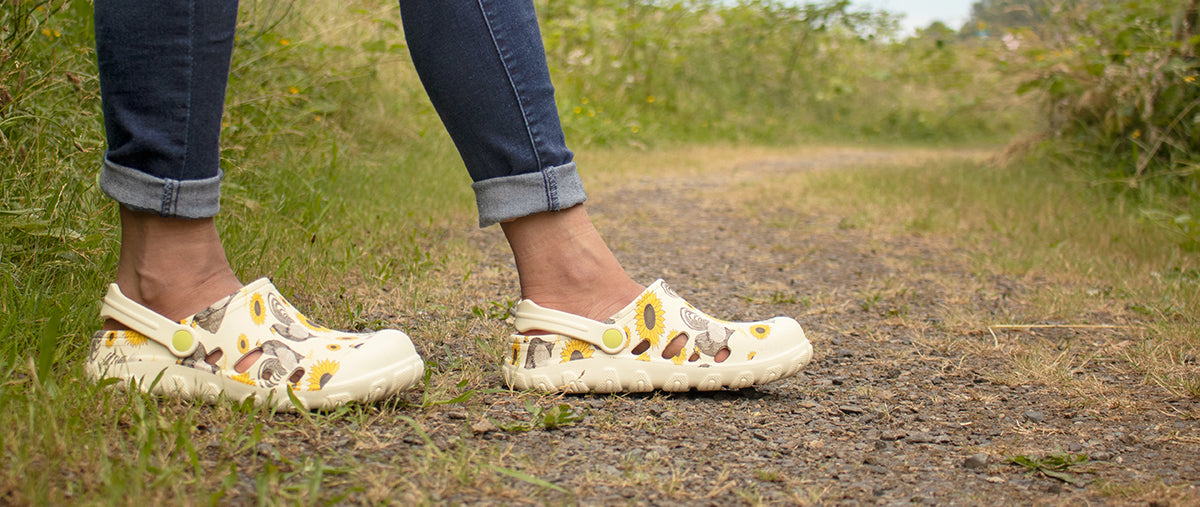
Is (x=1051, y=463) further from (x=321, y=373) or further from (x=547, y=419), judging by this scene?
(x=321, y=373)

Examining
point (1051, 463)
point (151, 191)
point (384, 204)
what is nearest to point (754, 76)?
point (384, 204)

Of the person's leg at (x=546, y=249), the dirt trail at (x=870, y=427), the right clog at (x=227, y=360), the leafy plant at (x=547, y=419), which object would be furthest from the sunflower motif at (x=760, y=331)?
the right clog at (x=227, y=360)

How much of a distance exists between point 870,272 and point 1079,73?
6.78 feet

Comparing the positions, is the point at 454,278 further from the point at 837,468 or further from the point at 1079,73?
the point at 1079,73

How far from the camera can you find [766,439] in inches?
46.4

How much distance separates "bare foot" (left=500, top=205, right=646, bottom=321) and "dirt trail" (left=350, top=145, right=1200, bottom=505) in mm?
150

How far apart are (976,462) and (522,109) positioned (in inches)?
30.6

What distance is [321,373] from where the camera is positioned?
3.69ft

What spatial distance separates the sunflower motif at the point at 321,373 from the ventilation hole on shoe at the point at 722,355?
1.87ft

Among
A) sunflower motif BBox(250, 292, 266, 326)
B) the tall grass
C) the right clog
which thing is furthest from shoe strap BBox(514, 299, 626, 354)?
the tall grass

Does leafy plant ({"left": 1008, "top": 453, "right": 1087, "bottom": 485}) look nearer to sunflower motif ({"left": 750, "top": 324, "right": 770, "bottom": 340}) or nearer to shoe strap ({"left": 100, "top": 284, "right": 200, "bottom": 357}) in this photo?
sunflower motif ({"left": 750, "top": 324, "right": 770, "bottom": 340})

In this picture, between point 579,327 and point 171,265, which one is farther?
point 579,327

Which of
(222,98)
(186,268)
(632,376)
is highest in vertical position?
(222,98)

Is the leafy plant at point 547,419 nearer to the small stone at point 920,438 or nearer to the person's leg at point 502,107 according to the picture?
the person's leg at point 502,107
